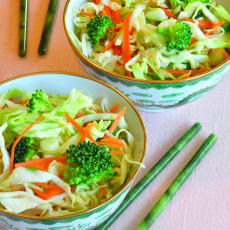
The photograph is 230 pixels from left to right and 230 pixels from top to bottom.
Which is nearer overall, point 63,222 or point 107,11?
point 63,222

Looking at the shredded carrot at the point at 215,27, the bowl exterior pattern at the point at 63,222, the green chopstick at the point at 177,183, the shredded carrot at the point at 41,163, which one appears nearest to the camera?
the bowl exterior pattern at the point at 63,222

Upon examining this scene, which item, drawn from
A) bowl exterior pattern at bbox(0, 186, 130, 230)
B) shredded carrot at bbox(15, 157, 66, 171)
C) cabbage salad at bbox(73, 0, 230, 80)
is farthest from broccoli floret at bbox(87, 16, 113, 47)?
bowl exterior pattern at bbox(0, 186, 130, 230)

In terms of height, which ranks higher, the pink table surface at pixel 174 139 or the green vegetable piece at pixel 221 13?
the green vegetable piece at pixel 221 13

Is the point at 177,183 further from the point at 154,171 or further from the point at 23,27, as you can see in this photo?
the point at 23,27

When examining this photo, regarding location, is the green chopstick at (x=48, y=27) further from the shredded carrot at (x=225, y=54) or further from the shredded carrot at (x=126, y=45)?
the shredded carrot at (x=225, y=54)

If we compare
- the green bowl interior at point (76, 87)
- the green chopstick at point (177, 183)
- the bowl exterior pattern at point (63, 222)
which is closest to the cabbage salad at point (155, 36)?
the green bowl interior at point (76, 87)

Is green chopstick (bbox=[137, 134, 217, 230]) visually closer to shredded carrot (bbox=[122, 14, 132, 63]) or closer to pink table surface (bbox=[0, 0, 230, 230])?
pink table surface (bbox=[0, 0, 230, 230])

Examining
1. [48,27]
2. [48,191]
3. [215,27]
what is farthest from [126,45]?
[48,191]
